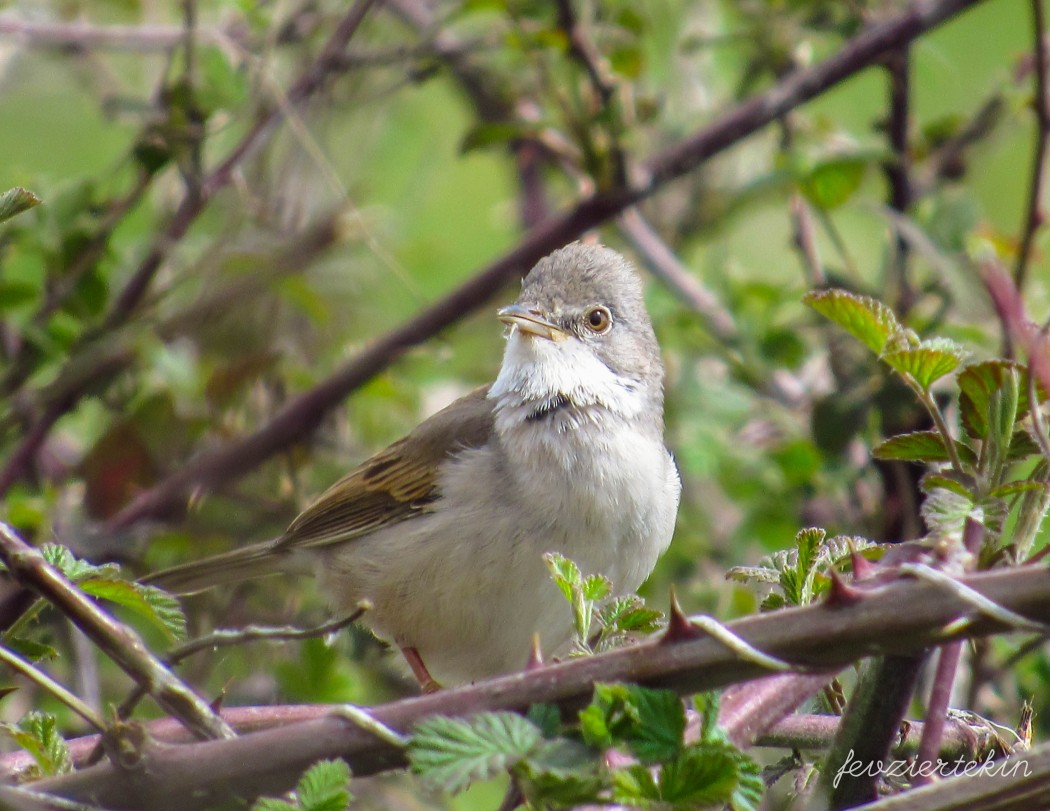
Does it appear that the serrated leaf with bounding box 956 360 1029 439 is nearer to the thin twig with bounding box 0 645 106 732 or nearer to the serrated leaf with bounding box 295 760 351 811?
the serrated leaf with bounding box 295 760 351 811

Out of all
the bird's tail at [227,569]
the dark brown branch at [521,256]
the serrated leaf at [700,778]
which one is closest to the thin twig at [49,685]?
the serrated leaf at [700,778]

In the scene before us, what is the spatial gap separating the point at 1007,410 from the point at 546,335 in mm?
2373

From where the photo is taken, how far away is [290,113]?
3.54 m

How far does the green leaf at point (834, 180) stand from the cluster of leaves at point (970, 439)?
2136 millimetres

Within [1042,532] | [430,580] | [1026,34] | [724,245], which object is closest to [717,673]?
[1042,532]

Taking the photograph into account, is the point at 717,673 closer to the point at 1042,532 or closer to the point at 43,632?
the point at 1042,532

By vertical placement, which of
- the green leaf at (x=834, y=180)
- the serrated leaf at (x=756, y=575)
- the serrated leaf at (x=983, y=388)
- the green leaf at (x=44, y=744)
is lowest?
the green leaf at (x=44, y=744)

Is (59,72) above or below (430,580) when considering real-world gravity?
above

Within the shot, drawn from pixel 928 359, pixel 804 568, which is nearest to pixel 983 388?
pixel 928 359

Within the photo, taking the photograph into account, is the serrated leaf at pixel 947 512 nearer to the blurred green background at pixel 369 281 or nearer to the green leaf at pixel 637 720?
the green leaf at pixel 637 720

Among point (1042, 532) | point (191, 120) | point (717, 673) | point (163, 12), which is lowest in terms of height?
point (717, 673)

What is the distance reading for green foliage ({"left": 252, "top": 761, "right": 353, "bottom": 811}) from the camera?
4.04 ft

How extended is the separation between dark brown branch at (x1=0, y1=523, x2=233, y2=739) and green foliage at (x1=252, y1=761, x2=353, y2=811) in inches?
7.3

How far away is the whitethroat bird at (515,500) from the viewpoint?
324cm
